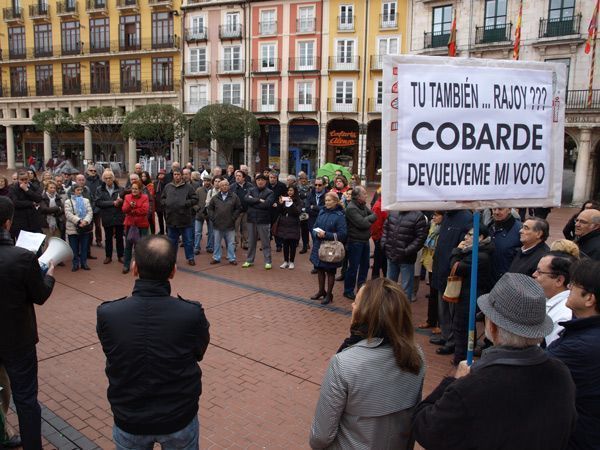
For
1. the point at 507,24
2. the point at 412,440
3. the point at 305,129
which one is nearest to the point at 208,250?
the point at 412,440

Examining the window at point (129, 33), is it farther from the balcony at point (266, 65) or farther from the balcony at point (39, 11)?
the balcony at point (266, 65)

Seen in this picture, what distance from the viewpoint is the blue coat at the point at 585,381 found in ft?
6.91

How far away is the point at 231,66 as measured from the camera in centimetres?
3647

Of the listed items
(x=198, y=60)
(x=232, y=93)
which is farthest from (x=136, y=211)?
(x=198, y=60)

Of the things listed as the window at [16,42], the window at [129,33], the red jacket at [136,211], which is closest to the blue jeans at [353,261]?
the red jacket at [136,211]

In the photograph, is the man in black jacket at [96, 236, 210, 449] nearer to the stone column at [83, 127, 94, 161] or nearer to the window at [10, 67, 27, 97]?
the stone column at [83, 127, 94, 161]

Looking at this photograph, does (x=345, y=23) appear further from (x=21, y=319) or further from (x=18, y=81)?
(x=21, y=319)

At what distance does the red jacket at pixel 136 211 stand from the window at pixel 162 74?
32.9 m

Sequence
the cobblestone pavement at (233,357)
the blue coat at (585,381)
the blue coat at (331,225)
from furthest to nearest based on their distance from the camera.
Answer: the blue coat at (331,225) → the cobblestone pavement at (233,357) → the blue coat at (585,381)

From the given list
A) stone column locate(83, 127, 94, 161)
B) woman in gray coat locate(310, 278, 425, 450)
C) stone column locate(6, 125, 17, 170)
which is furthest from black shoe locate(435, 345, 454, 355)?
stone column locate(6, 125, 17, 170)

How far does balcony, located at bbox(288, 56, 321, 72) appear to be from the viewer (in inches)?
1348

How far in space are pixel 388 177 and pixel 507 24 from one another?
94.9ft

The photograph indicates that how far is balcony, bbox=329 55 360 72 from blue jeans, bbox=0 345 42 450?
3298 cm

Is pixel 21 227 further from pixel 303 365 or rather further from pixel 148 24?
pixel 148 24
